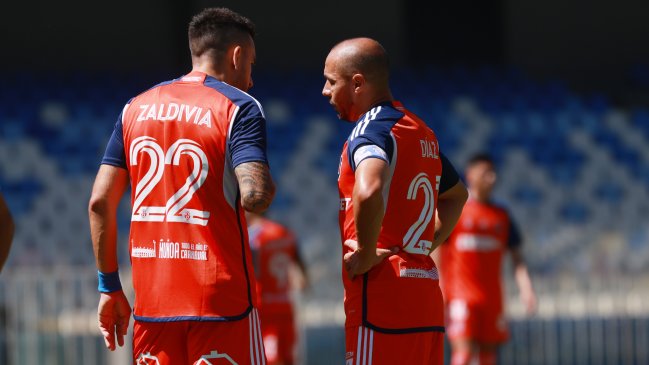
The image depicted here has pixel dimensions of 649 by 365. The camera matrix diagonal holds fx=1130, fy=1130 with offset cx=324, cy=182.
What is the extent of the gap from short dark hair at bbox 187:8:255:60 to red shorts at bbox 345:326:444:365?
1.21 m

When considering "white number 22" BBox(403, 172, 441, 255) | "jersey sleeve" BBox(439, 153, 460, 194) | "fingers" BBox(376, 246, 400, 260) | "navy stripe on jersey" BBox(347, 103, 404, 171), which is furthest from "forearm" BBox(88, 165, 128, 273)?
"jersey sleeve" BBox(439, 153, 460, 194)

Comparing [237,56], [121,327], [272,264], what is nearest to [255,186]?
[237,56]

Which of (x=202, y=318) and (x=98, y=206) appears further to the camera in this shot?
(x=98, y=206)

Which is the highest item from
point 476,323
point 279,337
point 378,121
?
point 378,121

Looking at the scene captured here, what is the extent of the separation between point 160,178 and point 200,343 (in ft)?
2.01

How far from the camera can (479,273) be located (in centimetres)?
920

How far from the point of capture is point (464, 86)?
55.4 feet

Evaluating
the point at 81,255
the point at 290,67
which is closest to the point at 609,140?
the point at 290,67

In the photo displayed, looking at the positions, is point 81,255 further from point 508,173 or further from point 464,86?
point 464,86

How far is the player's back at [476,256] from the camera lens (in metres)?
9.20

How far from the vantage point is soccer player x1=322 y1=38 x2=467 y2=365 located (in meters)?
4.33

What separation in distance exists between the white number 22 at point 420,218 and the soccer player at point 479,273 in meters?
4.61

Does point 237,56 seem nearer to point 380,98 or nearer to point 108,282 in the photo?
point 380,98

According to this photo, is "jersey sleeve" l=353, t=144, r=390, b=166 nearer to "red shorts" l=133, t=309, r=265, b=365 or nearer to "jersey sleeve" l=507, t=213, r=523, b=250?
"red shorts" l=133, t=309, r=265, b=365
